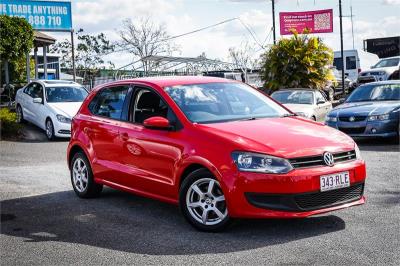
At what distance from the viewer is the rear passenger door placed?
24.1ft

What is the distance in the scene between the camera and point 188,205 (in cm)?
614

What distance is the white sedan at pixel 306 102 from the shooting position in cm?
1669

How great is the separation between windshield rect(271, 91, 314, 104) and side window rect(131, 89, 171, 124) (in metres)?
10.7

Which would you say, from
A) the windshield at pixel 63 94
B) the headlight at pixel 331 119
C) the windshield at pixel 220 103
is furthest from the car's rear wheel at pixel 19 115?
the windshield at pixel 220 103

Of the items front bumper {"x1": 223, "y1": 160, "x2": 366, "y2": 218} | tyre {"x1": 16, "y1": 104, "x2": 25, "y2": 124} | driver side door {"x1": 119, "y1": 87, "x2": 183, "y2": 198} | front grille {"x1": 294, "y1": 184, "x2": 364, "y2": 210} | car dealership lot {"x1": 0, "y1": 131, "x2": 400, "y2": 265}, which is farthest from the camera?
tyre {"x1": 16, "y1": 104, "x2": 25, "y2": 124}

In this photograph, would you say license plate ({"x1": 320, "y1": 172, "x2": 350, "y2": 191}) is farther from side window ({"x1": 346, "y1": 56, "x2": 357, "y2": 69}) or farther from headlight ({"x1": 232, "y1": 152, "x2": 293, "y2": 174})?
side window ({"x1": 346, "y1": 56, "x2": 357, "y2": 69})

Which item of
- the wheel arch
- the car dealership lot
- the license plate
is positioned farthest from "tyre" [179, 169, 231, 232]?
the wheel arch

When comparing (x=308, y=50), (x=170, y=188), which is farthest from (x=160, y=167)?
(x=308, y=50)

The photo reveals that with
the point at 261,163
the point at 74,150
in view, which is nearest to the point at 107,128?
the point at 74,150

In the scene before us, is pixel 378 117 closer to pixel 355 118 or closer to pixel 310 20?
pixel 355 118

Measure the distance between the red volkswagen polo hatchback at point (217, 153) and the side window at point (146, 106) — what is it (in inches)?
0.5

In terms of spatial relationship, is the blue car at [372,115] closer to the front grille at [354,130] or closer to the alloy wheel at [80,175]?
the front grille at [354,130]

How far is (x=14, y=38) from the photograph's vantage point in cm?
2359

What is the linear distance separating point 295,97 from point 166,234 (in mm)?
12251
